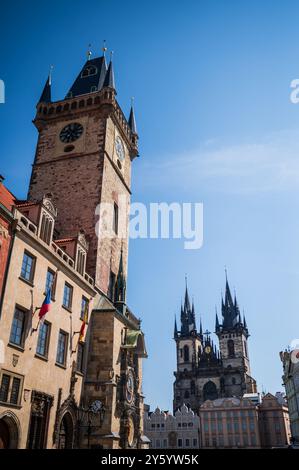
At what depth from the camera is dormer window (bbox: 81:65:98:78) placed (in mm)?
40562

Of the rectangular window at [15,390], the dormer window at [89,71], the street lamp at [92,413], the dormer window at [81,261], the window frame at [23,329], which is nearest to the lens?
the rectangular window at [15,390]

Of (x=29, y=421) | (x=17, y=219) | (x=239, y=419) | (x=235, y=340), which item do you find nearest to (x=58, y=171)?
(x=17, y=219)

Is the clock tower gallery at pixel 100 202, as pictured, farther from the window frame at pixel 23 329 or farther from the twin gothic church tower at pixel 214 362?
the twin gothic church tower at pixel 214 362

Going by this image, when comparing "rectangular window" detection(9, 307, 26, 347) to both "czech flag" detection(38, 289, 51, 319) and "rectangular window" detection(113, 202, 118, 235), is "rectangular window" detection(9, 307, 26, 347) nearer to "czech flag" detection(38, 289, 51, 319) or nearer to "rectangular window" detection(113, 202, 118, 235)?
"czech flag" detection(38, 289, 51, 319)

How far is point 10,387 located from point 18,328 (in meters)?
2.52

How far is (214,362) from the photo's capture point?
10656 centimetres

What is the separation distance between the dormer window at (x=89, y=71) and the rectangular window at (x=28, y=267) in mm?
27133

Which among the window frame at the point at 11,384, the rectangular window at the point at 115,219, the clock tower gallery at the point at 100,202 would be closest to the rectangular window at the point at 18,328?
the window frame at the point at 11,384

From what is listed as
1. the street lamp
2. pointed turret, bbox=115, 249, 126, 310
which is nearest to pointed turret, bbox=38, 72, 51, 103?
pointed turret, bbox=115, 249, 126, 310

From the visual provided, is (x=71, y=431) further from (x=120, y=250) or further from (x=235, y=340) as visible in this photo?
(x=235, y=340)

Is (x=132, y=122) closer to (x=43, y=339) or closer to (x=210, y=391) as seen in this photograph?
(x=43, y=339)

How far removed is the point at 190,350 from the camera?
112125 mm

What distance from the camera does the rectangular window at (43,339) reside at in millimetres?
19172

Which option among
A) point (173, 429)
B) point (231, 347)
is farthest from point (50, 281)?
point (231, 347)
